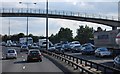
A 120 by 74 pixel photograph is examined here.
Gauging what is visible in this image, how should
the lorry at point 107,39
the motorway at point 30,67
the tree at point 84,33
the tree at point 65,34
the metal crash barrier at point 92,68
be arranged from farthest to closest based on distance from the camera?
the tree at point 65,34, the tree at point 84,33, the lorry at point 107,39, the motorway at point 30,67, the metal crash barrier at point 92,68

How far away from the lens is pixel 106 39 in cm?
5144

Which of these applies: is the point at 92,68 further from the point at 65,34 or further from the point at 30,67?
the point at 65,34

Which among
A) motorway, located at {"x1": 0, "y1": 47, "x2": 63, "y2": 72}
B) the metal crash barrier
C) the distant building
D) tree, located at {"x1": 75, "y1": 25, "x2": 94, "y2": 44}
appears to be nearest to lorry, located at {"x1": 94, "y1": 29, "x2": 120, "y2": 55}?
the distant building

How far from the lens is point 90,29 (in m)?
148

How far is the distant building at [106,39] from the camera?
1849 inches

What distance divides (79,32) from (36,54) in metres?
110

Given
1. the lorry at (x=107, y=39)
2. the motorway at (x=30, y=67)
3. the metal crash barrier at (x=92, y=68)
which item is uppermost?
the lorry at (x=107, y=39)

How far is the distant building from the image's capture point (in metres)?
47.0

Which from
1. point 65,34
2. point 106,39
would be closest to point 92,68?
point 106,39

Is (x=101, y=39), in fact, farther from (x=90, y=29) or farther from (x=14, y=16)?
(x=90, y=29)

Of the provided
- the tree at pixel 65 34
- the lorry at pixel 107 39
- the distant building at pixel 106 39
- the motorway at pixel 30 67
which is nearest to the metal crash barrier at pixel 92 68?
the motorway at pixel 30 67

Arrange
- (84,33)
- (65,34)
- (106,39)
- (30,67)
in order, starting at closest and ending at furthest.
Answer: (30,67)
(106,39)
(84,33)
(65,34)

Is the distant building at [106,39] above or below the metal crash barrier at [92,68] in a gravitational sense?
above

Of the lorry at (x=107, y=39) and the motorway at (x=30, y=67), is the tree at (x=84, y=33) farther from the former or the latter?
the motorway at (x=30, y=67)
